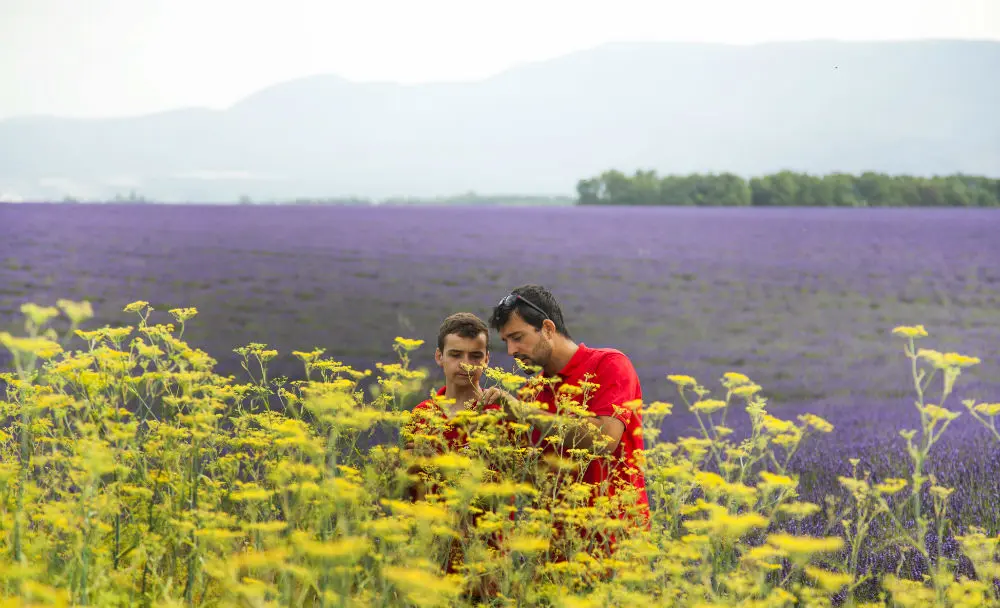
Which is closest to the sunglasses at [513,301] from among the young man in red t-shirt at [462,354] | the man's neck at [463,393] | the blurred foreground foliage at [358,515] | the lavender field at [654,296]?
the young man in red t-shirt at [462,354]

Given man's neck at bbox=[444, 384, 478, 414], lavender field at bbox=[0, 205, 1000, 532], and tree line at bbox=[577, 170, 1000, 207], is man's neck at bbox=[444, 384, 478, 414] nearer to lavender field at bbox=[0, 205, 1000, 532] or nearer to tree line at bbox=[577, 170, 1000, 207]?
lavender field at bbox=[0, 205, 1000, 532]

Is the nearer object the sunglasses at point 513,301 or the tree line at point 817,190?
the sunglasses at point 513,301

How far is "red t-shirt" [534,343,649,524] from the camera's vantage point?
3258 mm

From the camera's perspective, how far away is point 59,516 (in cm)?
231

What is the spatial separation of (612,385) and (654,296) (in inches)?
558

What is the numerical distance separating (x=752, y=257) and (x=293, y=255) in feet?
40.3

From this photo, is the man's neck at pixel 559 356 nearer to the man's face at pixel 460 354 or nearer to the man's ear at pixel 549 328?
the man's ear at pixel 549 328

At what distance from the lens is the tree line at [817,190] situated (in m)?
57.8

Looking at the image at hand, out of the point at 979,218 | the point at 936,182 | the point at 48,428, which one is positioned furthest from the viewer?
the point at 936,182

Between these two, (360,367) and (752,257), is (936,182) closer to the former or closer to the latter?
(752,257)

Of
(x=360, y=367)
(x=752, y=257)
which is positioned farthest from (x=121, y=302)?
(x=752, y=257)

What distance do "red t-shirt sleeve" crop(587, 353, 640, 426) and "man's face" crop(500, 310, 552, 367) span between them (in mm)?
240

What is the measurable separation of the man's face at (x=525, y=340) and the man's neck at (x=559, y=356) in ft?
0.20

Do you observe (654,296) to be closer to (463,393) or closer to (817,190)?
(463,393)
